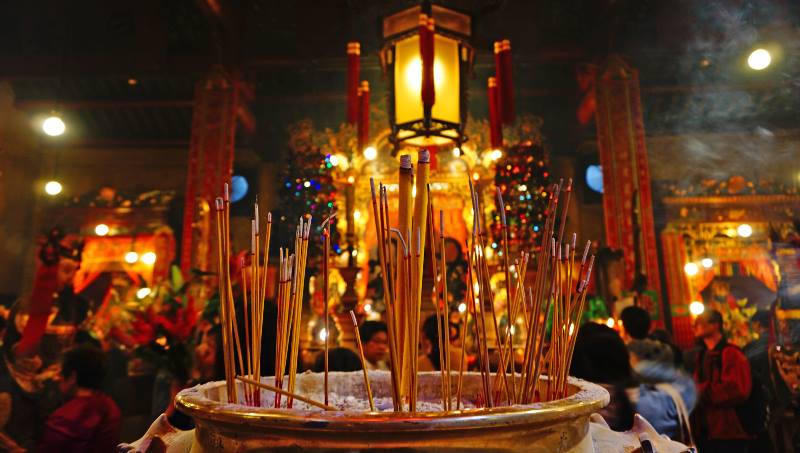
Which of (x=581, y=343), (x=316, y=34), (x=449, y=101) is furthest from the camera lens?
(x=316, y=34)

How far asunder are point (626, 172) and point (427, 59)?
260cm

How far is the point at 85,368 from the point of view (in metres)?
1.69

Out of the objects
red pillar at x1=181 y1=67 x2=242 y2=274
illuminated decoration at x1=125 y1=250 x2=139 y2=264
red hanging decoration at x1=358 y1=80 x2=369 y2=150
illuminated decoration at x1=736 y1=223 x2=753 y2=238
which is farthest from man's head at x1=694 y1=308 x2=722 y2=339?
illuminated decoration at x1=125 y1=250 x2=139 y2=264

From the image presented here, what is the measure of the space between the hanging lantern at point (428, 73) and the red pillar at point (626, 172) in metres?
2.19

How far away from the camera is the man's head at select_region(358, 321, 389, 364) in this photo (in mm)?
2119

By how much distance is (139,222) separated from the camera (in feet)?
15.3

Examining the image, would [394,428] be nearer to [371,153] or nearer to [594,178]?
[371,153]

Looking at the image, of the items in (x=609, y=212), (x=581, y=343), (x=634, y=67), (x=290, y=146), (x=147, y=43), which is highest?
(x=147, y=43)

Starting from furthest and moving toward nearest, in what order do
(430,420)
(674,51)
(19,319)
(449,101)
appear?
(674,51) < (19,319) < (449,101) < (430,420)

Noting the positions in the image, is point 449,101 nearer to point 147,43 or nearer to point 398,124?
point 398,124

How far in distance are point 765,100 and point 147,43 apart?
5249mm

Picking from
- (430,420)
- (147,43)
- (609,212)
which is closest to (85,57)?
(147,43)

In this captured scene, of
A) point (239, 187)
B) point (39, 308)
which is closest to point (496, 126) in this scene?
point (239, 187)

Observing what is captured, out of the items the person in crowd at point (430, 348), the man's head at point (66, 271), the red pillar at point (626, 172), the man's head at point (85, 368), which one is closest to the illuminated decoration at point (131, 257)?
the man's head at point (66, 271)
